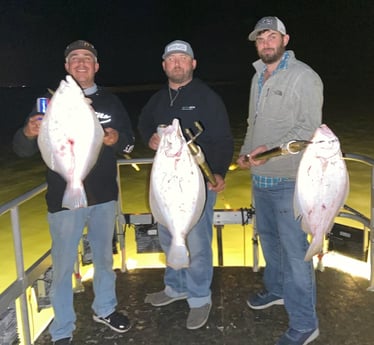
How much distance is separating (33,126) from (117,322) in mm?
1694

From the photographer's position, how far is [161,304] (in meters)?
4.01

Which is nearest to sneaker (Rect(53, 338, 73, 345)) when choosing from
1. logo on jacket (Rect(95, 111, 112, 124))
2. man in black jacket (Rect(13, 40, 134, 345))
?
man in black jacket (Rect(13, 40, 134, 345))

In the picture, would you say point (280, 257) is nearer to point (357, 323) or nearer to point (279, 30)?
point (357, 323)

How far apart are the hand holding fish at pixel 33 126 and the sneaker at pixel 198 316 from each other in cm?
182

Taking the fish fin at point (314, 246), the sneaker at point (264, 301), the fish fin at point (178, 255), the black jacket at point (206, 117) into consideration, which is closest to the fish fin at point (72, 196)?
the fish fin at point (178, 255)

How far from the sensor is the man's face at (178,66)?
11.4ft

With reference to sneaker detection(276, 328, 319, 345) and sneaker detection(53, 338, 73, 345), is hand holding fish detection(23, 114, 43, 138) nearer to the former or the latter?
sneaker detection(53, 338, 73, 345)

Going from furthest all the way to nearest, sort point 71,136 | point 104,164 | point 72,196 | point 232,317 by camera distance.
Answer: point 232,317
point 104,164
point 72,196
point 71,136

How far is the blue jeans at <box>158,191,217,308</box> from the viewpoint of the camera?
3640 millimetres

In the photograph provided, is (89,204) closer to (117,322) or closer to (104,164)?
(104,164)

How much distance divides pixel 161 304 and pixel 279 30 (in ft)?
7.64

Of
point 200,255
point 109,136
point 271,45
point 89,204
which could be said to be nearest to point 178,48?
point 271,45

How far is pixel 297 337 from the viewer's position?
3.32 m

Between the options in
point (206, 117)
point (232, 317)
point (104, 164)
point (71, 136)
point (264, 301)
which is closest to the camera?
point (71, 136)
